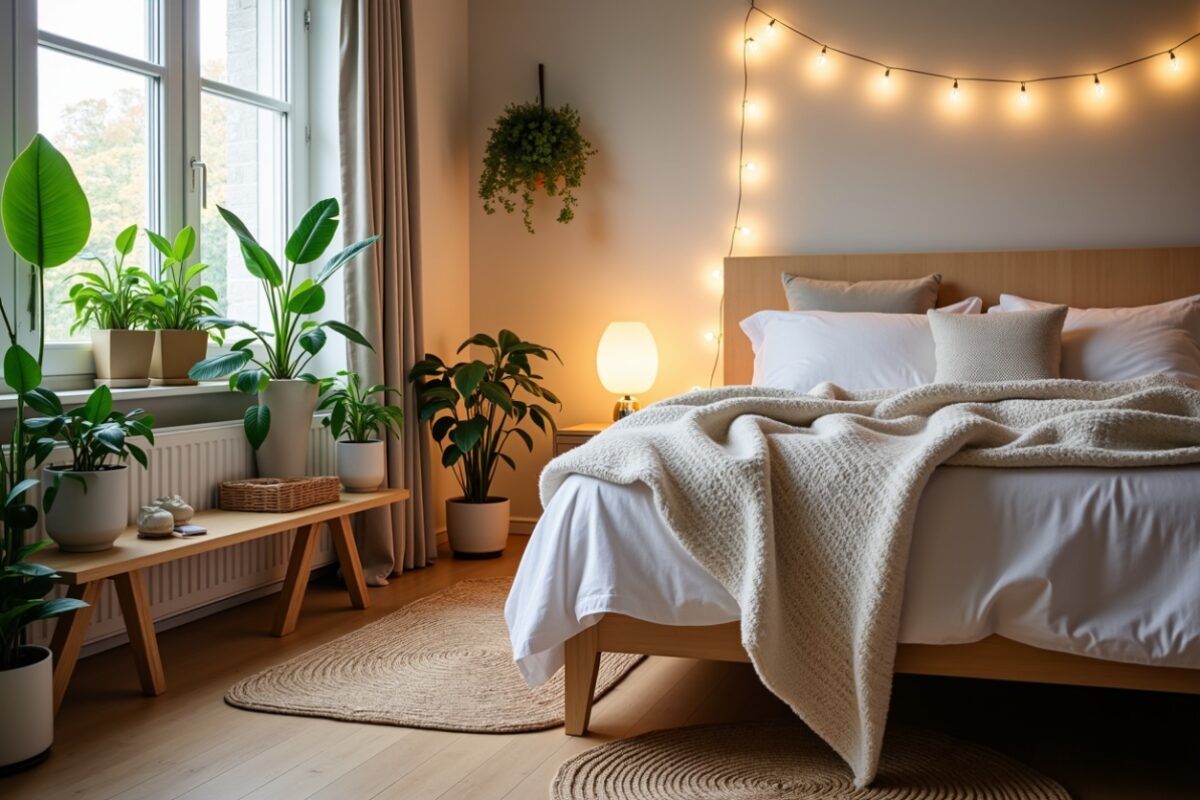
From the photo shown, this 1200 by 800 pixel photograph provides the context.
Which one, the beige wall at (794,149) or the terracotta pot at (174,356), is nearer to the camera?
the terracotta pot at (174,356)

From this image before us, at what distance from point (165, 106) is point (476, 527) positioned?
1.89 m

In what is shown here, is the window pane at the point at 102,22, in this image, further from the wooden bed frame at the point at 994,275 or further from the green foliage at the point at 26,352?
the wooden bed frame at the point at 994,275

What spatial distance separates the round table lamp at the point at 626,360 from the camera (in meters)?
4.54

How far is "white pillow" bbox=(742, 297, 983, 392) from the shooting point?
149 inches

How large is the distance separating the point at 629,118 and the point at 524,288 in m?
0.87

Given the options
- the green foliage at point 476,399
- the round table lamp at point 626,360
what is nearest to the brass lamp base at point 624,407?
the round table lamp at point 626,360

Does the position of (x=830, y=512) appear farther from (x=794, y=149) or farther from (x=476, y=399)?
(x=794, y=149)

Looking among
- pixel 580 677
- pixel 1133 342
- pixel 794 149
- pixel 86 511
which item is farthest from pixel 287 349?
pixel 1133 342

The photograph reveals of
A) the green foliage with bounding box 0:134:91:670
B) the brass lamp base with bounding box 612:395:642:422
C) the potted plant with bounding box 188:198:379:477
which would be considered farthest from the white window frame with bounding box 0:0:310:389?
the brass lamp base with bounding box 612:395:642:422

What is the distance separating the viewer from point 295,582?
129 inches

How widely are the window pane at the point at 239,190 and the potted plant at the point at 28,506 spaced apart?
4.25 ft

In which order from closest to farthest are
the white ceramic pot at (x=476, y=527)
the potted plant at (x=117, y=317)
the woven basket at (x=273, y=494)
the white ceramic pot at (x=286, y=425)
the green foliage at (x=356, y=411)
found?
the potted plant at (x=117, y=317)
the woven basket at (x=273, y=494)
the white ceramic pot at (x=286, y=425)
the green foliage at (x=356, y=411)
the white ceramic pot at (x=476, y=527)

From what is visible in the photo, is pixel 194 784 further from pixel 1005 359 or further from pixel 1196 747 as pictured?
pixel 1005 359

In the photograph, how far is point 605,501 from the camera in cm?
229
